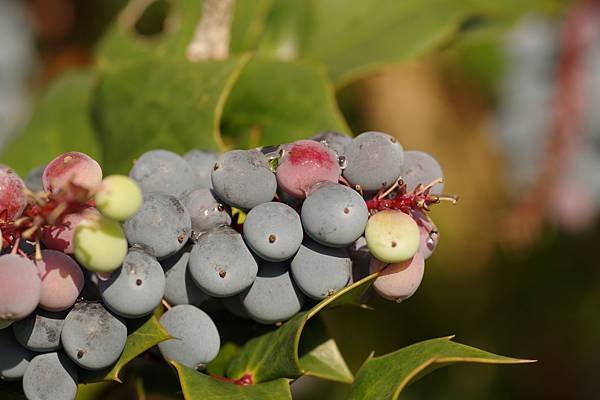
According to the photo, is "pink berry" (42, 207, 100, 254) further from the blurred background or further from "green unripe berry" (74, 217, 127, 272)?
the blurred background

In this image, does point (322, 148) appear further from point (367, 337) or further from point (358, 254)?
point (367, 337)

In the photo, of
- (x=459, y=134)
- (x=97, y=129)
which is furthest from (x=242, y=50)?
(x=459, y=134)

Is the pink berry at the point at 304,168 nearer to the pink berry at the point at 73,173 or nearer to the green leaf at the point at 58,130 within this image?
the pink berry at the point at 73,173

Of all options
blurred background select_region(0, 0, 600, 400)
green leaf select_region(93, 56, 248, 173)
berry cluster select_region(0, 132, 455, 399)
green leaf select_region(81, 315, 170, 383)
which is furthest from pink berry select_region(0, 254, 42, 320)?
blurred background select_region(0, 0, 600, 400)

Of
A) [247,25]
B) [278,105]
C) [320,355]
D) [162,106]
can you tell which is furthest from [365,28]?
[320,355]

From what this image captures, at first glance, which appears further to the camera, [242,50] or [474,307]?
[474,307]

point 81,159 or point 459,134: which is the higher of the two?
point 81,159
